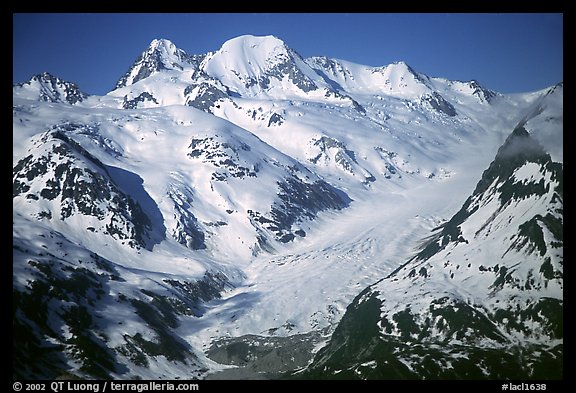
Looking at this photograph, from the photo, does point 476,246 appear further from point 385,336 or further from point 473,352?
point 473,352

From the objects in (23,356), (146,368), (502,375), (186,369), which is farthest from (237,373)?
(502,375)
